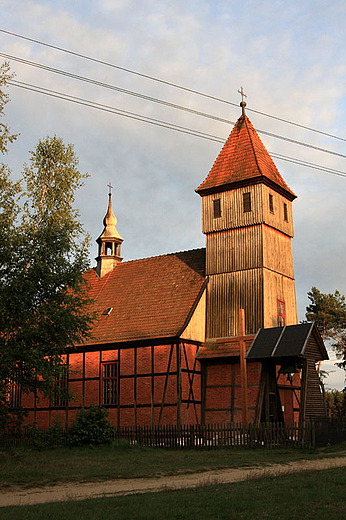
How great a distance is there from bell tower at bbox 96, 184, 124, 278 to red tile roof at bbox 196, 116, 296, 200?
7717 mm

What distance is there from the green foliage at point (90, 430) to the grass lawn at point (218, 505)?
13179mm

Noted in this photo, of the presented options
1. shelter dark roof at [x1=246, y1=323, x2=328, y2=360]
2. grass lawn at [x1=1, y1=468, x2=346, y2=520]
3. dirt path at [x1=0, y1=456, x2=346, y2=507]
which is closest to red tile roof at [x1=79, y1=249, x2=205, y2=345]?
shelter dark roof at [x1=246, y1=323, x2=328, y2=360]

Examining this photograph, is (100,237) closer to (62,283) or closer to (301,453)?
(62,283)

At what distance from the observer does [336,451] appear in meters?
19.9

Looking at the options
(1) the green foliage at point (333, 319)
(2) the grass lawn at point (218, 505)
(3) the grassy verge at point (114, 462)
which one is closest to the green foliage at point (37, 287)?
(3) the grassy verge at point (114, 462)

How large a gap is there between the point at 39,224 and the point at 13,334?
4.01 metres

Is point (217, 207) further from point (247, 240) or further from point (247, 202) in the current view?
point (247, 240)

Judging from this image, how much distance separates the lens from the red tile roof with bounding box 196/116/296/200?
2927 cm

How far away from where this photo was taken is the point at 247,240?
94.0ft

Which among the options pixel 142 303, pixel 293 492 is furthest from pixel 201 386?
pixel 293 492

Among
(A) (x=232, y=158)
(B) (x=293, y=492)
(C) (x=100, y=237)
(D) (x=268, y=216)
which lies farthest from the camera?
(C) (x=100, y=237)

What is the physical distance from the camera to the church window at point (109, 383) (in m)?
28.2

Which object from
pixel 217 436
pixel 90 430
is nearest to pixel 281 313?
pixel 217 436

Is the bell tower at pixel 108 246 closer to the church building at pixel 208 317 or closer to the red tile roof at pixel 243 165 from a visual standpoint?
the church building at pixel 208 317
